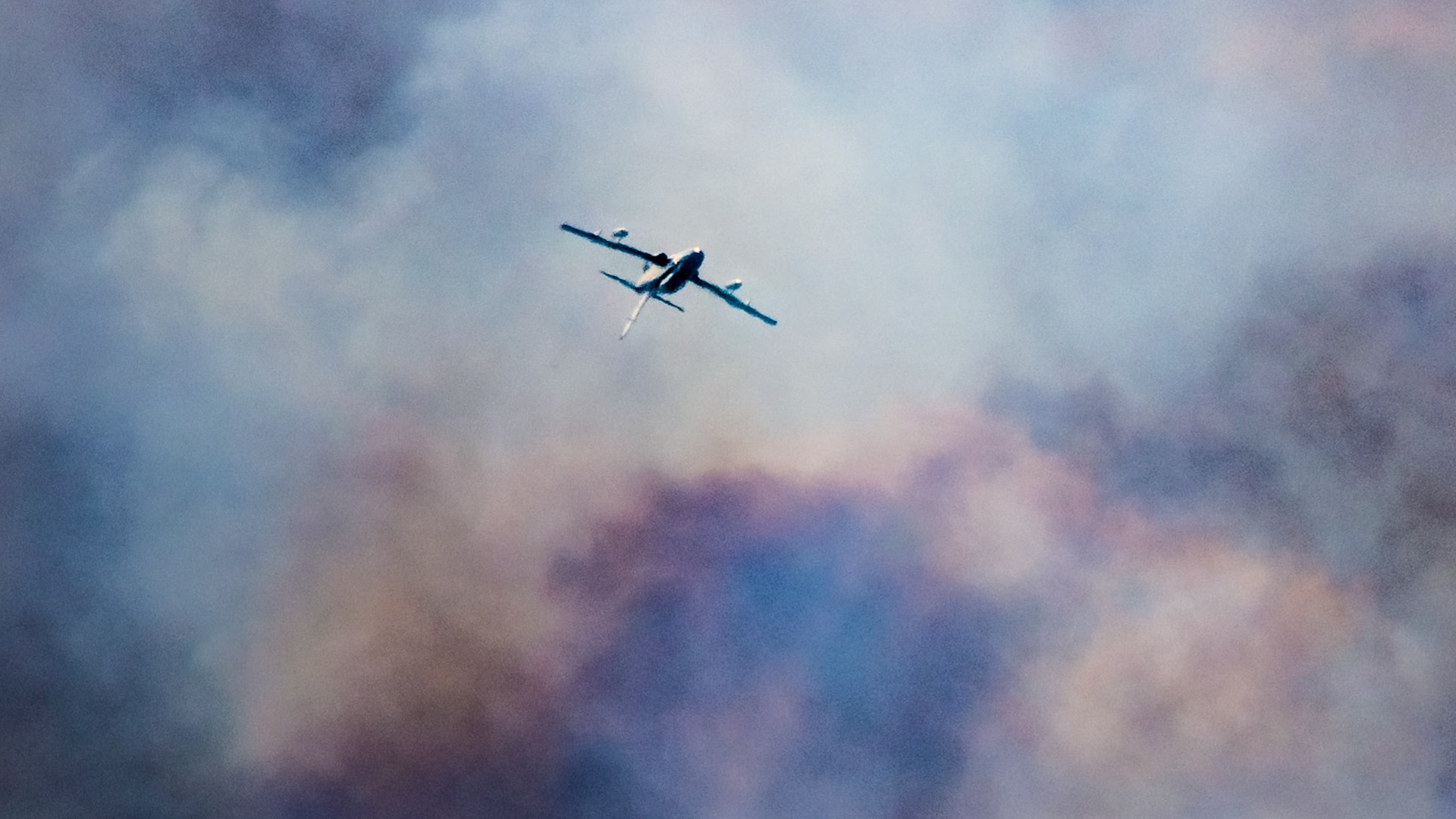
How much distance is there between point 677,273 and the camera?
479ft

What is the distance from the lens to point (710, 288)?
15162 cm

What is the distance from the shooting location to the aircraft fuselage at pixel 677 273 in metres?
145

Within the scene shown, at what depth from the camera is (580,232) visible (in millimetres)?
137625

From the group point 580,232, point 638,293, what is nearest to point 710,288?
point 638,293

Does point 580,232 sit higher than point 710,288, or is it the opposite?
point 710,288

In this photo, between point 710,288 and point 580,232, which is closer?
point 580,232

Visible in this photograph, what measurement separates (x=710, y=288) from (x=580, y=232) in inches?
821

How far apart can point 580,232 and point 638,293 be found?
52.0 feet

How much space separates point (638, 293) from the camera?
151375mm

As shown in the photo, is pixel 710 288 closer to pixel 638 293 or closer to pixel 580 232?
pixel 638 293

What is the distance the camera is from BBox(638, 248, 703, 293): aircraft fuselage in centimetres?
14512

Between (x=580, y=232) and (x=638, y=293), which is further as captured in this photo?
(x=638, y=293)
